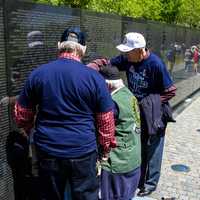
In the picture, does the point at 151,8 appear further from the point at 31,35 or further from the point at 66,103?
the point at 66,103

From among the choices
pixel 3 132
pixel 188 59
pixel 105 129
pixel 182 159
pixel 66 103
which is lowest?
pixel 182 159

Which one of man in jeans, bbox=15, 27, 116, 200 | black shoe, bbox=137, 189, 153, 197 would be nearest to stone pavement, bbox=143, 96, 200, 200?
black shoe, bbox=137, 189, 153, 197

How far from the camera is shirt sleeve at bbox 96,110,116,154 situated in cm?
322

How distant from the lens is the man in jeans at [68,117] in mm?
3061

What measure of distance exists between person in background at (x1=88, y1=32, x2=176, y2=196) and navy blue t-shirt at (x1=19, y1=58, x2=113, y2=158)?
1.24m

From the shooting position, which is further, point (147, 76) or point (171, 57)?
point (171, 57)

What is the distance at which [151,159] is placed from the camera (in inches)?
198

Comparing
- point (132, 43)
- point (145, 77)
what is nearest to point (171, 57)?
point (145, 77)

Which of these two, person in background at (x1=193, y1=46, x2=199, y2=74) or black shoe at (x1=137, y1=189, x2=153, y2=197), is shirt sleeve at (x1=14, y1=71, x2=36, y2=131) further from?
person in background at (x1=193, y1=46, x2=199, y2=74)

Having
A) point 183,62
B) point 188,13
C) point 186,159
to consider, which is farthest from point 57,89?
point 188,13

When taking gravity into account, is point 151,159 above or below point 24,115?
below

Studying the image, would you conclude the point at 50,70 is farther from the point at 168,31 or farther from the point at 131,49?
the point at 168,31

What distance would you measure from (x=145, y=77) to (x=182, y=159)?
2.46 m

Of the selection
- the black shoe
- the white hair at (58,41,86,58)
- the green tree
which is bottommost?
the green tree
